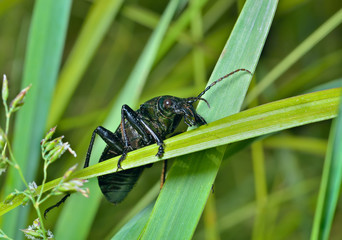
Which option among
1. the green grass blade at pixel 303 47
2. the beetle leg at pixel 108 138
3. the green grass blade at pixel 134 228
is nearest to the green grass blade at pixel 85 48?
the beetle leg at pixel 108 138

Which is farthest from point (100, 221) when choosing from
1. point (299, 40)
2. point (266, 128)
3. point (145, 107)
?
point (266, 128)

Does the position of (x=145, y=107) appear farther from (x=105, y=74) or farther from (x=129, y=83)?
(x=105, y=74)

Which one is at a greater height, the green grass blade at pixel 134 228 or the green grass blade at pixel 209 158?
the green grass blade at pixel 209 158

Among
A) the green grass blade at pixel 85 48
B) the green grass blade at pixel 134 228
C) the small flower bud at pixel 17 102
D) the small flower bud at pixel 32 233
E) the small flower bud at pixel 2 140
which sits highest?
the green grass blade at pixel 85 48

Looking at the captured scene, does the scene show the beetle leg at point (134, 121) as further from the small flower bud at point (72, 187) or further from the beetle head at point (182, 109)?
the small flower bud at point (72, 187)

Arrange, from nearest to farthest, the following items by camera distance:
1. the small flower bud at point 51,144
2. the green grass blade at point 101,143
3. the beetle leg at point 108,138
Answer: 1. the small flower bud at point 51,144
2. the green grass blade at point 101,143
3. the beetle leg at point 108,138

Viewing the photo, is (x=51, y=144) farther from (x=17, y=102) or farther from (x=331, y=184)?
(x=331, y=184)
